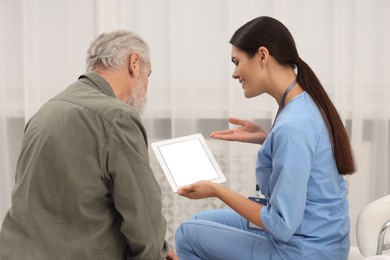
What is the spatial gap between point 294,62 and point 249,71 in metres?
0.14

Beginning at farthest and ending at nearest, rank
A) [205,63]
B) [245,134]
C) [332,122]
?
1. [205,63]
2. [245,134]
3. [332,122]

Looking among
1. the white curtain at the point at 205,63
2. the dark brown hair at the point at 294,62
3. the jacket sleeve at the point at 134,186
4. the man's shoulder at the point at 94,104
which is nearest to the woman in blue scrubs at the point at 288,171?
the dark brown hair at the point at 294,62

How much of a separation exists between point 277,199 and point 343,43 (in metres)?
1.21

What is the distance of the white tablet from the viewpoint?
1644mm

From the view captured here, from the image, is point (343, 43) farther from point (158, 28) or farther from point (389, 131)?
point (158, 28)

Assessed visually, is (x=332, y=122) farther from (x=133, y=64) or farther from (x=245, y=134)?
(x=133, y=64)

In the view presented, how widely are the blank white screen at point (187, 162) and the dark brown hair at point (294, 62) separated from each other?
0.36 metres

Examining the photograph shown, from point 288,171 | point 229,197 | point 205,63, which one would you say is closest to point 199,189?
point 229,197

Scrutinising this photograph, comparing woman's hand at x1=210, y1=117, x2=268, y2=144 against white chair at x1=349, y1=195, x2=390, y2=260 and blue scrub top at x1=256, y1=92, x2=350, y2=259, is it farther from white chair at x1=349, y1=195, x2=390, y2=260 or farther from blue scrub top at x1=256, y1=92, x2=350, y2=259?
white chair at x1=349, y1=195, x2=390, y2=260

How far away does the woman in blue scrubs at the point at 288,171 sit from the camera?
1.44 meters

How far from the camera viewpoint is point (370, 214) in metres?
1.63

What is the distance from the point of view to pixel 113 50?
4.70ft

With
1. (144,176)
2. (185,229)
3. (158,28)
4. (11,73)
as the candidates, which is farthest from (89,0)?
(144,176)

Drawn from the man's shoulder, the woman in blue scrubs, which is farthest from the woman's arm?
the man's shoulder
